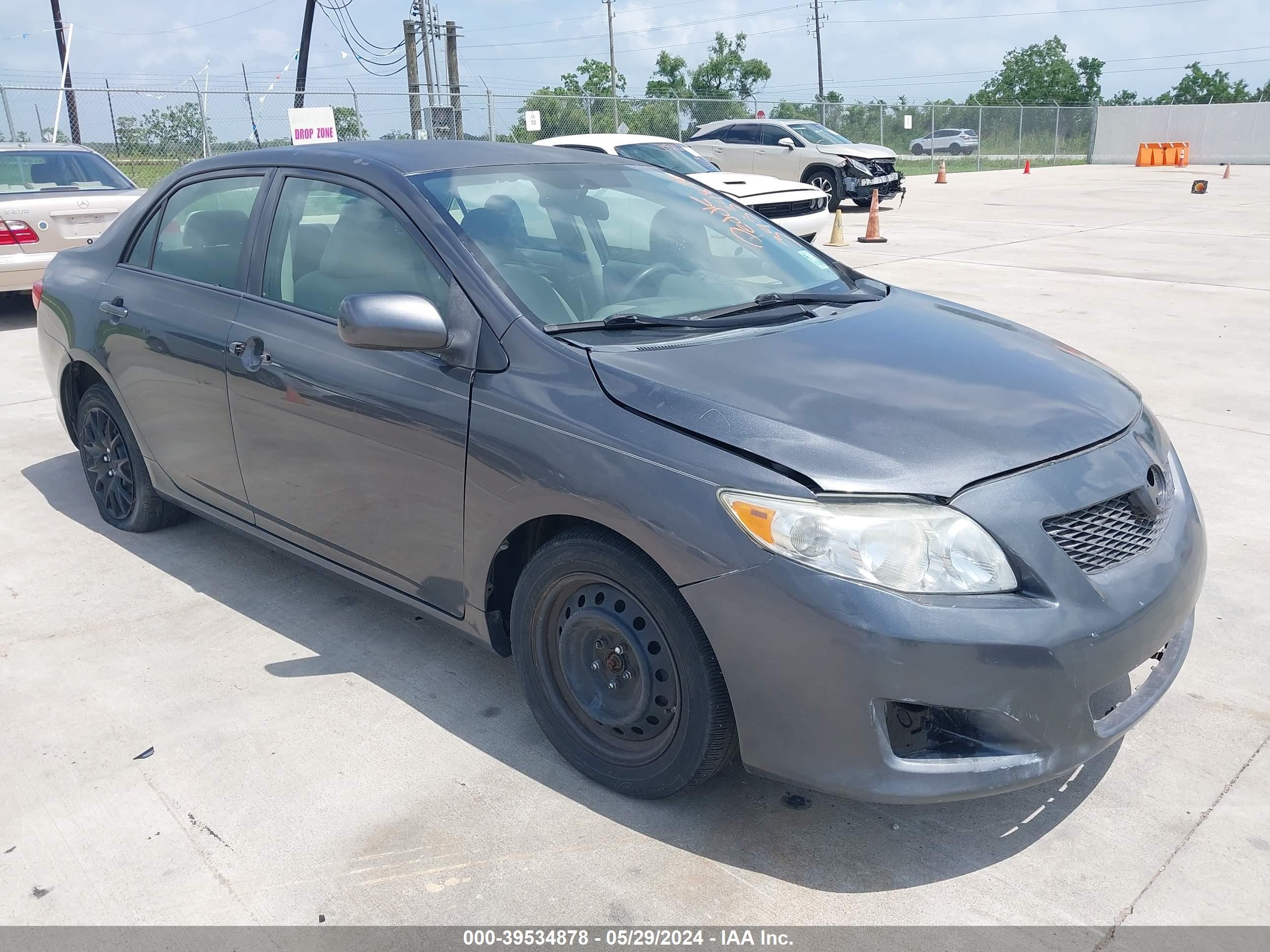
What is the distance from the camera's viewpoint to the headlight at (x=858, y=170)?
786 inches

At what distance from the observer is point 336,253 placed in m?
3.61

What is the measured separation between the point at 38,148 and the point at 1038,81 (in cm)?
8275

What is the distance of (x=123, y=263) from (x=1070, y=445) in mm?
3724

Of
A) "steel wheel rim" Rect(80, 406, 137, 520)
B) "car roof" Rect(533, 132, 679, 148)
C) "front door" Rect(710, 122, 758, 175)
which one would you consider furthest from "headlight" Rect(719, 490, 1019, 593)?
"front door" Rect(710, 122, 758, 175)

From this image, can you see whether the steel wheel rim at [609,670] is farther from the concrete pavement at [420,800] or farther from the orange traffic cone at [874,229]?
the orange traffic cone at [874,229]

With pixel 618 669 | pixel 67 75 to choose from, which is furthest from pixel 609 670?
pixel 67 75

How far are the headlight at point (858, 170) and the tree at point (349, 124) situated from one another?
974 cm

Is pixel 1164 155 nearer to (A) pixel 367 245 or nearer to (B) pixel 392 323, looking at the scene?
(A) pixel 367 245

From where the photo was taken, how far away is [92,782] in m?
3.09

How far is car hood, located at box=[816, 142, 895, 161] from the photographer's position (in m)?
20.3

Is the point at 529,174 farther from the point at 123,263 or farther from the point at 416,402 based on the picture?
the point at 123,263

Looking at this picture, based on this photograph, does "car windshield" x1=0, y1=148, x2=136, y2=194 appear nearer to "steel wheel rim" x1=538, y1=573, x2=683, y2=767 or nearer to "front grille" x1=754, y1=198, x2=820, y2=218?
"front grille" x1=754, y1=198, x2=820, y2=218

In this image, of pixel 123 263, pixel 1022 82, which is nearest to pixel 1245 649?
pixel 123 263

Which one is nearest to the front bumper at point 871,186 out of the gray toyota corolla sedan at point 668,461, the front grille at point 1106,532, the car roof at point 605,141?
the car roof at point 605,141
